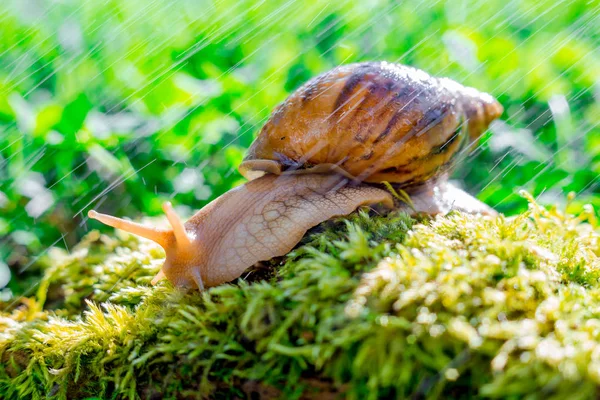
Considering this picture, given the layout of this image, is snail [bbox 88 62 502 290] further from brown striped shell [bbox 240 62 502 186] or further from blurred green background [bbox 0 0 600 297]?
blurred green background [bbox 0 0 600 297]

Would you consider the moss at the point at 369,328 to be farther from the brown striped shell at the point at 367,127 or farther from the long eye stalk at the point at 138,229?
the brown striped shell at the point at 367,127

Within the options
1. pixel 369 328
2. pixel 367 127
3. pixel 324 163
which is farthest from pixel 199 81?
pixel 369 328

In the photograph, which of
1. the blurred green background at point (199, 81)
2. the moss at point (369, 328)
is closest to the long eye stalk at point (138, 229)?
the moss at point (369, 328)

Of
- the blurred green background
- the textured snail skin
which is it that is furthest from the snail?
the blurred green background

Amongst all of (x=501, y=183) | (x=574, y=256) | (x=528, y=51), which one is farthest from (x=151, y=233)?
(x=528, y=51)

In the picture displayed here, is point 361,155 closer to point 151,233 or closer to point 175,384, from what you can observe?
point 151,233
